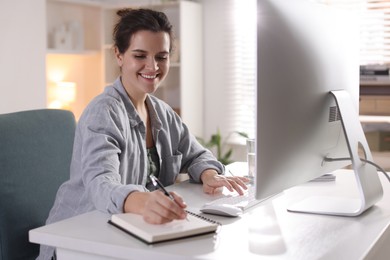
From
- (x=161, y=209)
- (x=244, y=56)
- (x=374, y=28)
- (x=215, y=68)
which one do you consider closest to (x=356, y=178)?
(x=161, y=209)

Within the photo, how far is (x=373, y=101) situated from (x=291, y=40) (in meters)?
2.51

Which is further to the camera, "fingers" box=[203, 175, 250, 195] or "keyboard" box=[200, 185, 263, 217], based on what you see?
"fingers" box=[203, 175, 250, 195]

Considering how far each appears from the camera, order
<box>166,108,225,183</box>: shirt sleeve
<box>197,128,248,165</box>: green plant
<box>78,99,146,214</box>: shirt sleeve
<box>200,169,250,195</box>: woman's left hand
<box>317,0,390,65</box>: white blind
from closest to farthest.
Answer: <box>78,99,146,214</box>: shirt sleeve, <box>200,169,250,195</box>: woman's left hand, <box>166,108,225,183</box>: shirt sleeve, <box>317,0,390,65</box>: white blind, <box>197,128,248,165</box>: green plant

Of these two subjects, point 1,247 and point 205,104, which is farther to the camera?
point 205,104

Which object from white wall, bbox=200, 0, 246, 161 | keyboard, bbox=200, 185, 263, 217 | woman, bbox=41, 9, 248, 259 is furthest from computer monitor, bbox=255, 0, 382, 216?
white wall, bbox=200, 0, 246, 161

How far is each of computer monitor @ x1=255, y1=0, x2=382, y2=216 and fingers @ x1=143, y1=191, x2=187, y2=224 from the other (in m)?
0.19

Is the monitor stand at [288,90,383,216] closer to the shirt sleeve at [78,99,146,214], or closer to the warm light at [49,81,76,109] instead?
the shirt sleeve at [78,99,146,214]

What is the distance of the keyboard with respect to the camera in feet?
4.95

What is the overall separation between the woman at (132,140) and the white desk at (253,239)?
0.47 feet

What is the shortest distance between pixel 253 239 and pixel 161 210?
214mm

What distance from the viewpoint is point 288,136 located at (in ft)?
4.51

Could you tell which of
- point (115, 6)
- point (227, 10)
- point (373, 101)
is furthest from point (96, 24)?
point (373, 101)

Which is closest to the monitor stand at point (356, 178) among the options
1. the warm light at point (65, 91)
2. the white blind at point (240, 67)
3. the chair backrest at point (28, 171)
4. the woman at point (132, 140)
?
the woman at point (132, 140)

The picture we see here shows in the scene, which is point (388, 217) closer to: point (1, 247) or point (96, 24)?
point (1, 247)
